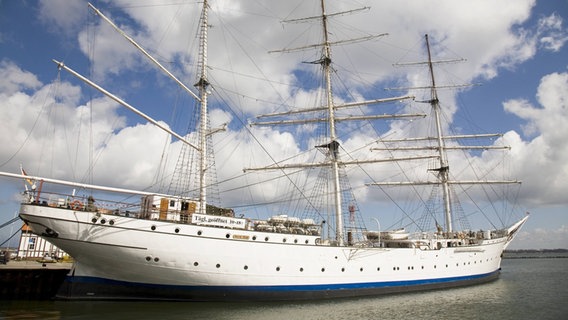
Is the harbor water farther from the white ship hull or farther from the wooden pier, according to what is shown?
the wooden pier

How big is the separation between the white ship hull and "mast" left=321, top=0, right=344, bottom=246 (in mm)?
3001

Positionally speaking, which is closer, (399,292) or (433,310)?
(433,310)

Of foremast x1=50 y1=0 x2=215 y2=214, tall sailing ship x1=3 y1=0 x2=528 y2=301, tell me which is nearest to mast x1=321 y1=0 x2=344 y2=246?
tall sailing ship x1=3 y1=0 x2=528 y2=301

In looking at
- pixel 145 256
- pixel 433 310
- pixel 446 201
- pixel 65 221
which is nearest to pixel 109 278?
pixel 145 256

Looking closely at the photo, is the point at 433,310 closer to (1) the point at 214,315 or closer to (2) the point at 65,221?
(1) the point at 214,315

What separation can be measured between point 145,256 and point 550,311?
23.2 metres

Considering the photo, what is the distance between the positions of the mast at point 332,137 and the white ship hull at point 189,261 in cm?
300

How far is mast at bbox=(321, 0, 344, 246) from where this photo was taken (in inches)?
1032

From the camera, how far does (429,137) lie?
4075 cm

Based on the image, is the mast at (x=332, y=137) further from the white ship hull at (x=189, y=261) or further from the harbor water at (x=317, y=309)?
the harbor water at (x=317, y=309)

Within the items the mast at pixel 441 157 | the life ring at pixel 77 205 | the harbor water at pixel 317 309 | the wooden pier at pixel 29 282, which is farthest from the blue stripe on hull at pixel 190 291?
the mast at pixel 441 157

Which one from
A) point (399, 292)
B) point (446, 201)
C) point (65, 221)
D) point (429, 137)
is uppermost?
point (429, 137)

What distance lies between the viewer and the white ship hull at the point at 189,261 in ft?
56.1

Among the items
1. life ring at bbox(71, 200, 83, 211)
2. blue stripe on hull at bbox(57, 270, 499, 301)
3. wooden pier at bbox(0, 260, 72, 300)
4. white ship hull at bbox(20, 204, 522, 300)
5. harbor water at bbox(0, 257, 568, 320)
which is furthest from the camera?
wooden pier at bbox(0, 260, 72, 300)
